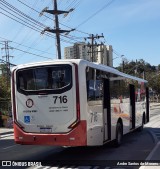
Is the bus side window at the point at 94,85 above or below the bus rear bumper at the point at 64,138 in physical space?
above

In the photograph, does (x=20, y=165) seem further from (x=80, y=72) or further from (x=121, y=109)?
(x=121, y=109)

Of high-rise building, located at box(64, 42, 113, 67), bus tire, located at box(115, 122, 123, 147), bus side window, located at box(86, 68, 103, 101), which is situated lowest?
bus tire, located at box(115, 122, 123, 147)

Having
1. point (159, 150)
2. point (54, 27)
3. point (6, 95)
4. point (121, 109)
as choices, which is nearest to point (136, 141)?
point (121, 109)

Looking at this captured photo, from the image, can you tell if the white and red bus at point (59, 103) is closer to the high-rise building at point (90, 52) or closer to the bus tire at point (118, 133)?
the bus tire at point (118, 133)

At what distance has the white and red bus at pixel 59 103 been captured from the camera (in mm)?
11938

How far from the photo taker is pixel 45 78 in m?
12.5

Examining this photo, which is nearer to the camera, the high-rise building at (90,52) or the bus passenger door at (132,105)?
the bus passenger door at (132,105)

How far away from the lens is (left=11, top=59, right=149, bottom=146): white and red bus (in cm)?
1194

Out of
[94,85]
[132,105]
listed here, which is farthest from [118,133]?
[132,105]

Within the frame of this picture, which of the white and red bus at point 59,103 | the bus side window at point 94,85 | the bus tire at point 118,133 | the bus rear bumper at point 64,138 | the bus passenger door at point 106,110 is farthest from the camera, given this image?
the bus tire at point 118,133

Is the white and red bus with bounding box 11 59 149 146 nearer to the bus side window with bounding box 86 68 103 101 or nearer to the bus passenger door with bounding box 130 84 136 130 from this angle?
the bus side window with bounding box 86 68 103 101

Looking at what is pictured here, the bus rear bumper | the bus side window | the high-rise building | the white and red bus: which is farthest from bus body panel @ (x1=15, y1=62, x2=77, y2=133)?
the high-rise building

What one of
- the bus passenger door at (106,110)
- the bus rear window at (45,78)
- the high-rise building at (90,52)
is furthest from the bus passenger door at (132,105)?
the high-rise building at (90,52)

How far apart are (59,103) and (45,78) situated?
36.0 inches
